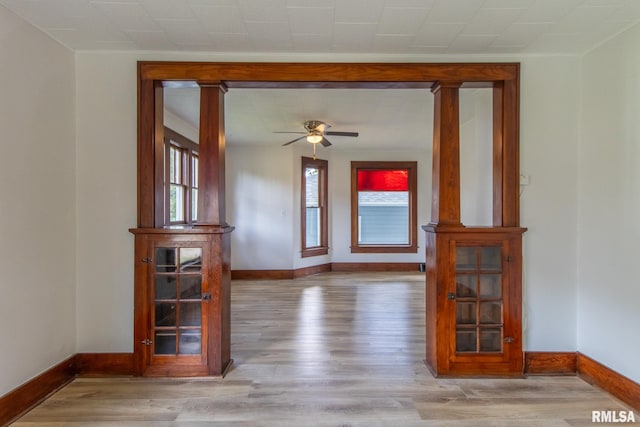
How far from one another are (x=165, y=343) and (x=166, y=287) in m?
0.43

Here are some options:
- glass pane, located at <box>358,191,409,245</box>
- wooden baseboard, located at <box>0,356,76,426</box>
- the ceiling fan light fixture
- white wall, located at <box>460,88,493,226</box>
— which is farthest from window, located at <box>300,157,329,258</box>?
wooden baseboard, located at <box>0,356,76,426</box>

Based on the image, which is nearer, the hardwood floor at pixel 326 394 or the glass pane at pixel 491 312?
the hardwood floor at pixel 326 394

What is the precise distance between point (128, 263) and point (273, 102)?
7.54 ft

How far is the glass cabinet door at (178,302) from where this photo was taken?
271 centimetres

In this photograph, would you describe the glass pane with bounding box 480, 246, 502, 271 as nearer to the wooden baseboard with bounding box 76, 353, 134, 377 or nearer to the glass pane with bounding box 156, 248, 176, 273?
the glass pane with bounding box 156, 248, 176, 273

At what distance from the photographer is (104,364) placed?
273 cm

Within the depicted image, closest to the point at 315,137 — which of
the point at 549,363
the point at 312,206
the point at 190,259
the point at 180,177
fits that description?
the point at 180,177

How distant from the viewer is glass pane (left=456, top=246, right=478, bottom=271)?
274cm

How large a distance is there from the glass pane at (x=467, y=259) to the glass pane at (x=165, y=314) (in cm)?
227

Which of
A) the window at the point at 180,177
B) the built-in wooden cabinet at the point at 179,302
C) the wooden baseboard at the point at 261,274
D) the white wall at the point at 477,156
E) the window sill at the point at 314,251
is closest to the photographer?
the built-in wooden cabinet at the point at 179,302

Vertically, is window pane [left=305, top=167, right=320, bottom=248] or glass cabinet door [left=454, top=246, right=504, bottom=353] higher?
window pane [left=305, top=167, right=320, bottom=248]

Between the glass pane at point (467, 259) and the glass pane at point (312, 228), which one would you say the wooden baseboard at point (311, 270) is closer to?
the glass pane at point (312, 228)

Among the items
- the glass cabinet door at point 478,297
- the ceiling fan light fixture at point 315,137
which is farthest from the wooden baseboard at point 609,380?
the ceiling fan light fixture at point 315,137

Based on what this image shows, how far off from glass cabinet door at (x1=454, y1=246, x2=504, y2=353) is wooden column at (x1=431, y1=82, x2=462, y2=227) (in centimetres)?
30
